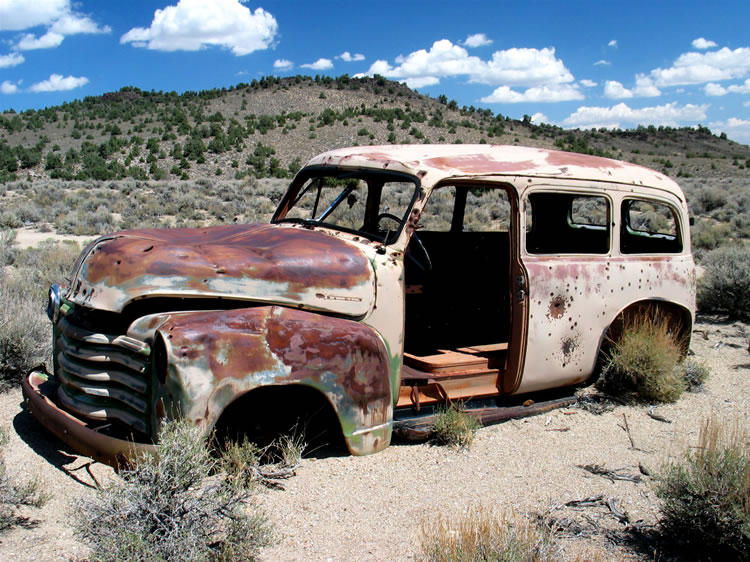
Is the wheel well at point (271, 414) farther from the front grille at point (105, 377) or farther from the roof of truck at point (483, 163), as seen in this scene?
the roof of truck at point (483, 163)

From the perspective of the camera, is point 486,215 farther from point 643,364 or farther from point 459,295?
point 643,364

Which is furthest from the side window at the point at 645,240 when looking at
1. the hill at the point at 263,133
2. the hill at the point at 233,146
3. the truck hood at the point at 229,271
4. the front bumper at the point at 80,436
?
the hill at the point at 263,133

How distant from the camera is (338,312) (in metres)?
4.10

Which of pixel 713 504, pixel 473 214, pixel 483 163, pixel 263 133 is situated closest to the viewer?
pixel 713 504

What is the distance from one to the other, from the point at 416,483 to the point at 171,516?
158 centimetres

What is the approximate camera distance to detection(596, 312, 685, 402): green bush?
557 cm

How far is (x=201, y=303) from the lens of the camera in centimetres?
385

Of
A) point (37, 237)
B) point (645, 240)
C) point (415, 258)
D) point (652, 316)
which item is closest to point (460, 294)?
point (415, 258)

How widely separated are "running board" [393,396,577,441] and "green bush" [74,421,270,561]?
4.89ft

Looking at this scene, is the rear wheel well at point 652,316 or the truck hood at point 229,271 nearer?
the truck hood at point 229,271

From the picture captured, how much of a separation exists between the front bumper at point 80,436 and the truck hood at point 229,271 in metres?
0.66

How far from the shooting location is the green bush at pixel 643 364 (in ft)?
18.3

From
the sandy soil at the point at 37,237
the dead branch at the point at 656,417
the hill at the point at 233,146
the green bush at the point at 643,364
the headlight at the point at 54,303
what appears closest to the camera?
the headlight at the point at 54,303

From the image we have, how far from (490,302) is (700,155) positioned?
A: 61894 millimetres
